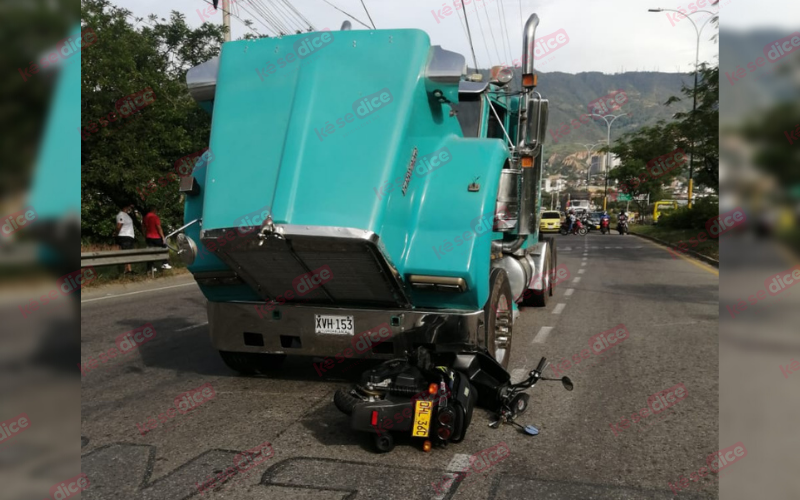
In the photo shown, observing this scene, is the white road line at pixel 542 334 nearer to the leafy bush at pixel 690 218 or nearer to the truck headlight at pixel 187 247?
the truck headlight at pixel 187 247

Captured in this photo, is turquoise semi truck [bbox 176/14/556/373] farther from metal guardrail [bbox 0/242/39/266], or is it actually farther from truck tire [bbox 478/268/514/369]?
metal guardrail [bbox 0/242/39/266]

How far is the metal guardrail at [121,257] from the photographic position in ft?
47.3

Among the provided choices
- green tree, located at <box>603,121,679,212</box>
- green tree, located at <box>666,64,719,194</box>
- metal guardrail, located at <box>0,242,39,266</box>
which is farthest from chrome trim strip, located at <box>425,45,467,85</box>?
green tree, located at <box>603,121,679,212</box>

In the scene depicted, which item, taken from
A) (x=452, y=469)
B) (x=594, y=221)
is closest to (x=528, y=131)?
(x=452, y=469)

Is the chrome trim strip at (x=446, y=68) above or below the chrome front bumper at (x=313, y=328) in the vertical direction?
above

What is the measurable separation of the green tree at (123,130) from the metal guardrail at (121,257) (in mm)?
2146

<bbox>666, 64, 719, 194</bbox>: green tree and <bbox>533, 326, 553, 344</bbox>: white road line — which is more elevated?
<bbox>666, 64, 719, 194</bbox>: green tree

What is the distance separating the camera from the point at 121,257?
50.8 feet

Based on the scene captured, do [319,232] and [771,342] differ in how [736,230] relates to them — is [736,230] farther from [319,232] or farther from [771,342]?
[319,232]

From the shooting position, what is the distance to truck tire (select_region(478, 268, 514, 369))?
598 cm

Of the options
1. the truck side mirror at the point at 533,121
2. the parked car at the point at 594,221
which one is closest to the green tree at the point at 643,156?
the parked car at the point at 594,221

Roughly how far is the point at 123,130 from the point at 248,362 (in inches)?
619

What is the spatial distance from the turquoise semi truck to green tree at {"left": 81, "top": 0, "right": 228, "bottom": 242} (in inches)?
531

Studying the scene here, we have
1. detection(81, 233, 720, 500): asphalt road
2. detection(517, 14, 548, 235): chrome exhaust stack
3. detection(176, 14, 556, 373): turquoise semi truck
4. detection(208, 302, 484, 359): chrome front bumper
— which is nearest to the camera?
detection(81, 233, 720, 500): asphalt road
